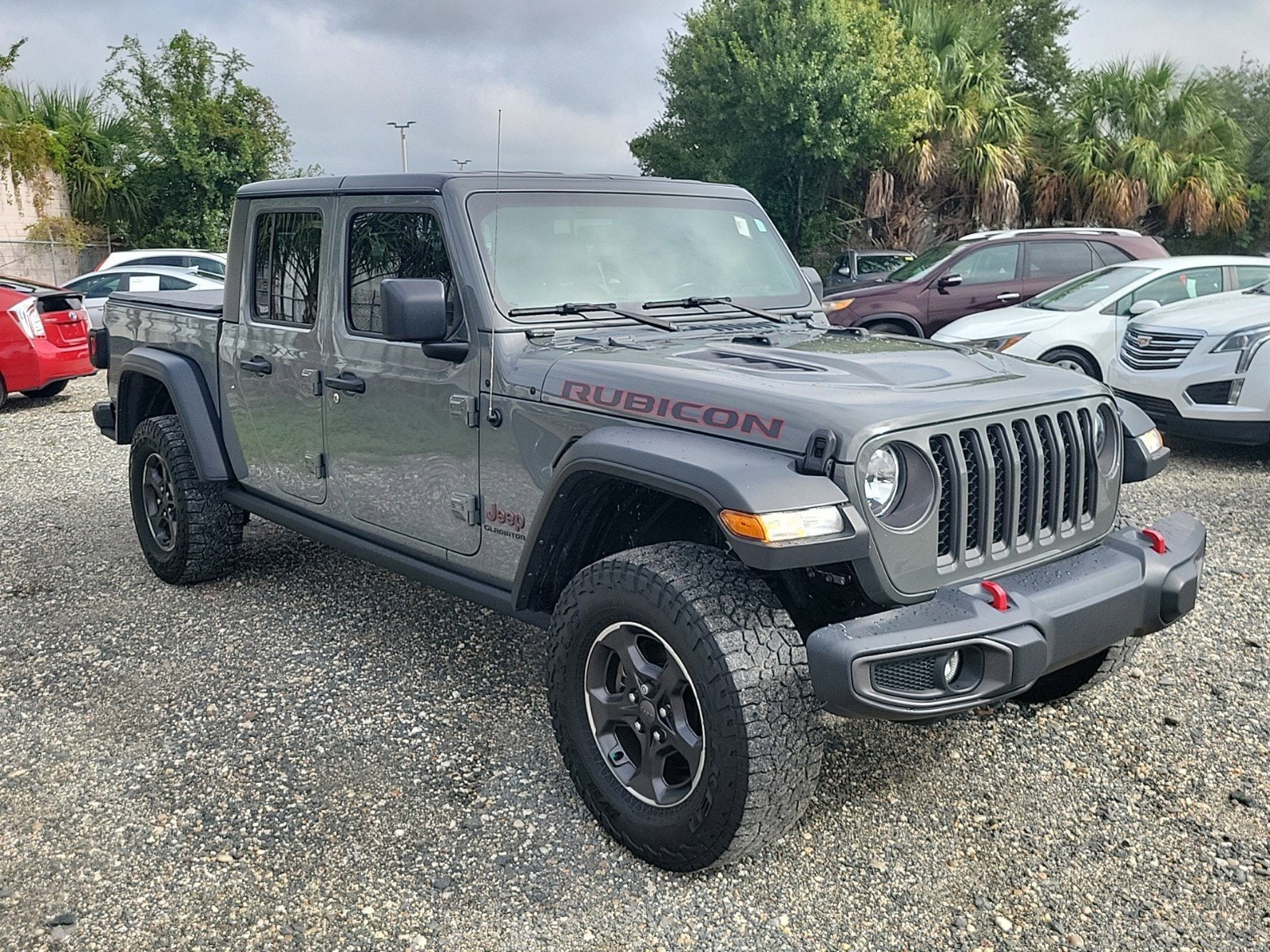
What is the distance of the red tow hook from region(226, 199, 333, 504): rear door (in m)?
2.69

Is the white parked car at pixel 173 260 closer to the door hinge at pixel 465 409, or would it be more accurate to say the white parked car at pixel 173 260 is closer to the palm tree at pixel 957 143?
the palm tree at pixel 957 143

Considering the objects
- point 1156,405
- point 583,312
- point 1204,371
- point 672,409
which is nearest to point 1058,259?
point 1156,405

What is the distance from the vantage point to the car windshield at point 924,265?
11.6 metres

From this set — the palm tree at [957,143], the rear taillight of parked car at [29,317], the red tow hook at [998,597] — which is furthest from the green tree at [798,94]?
the red tow hook at [998,597]

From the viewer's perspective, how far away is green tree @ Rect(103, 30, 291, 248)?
2502 centimetres

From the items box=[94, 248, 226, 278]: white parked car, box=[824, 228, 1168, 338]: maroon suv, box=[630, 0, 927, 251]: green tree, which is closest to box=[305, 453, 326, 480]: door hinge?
box=[824, 228, 1168, 338]: maroon suv

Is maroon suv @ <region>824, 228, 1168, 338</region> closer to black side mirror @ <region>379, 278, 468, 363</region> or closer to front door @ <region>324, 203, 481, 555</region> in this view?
front door @ <region>324, 203, 481, 555</region>

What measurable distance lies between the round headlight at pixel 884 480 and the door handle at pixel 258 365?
2798 mm

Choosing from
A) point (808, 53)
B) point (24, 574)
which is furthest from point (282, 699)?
point (808, 53)

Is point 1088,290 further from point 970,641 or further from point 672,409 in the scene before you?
point 970,641

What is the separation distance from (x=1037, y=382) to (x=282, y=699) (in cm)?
286

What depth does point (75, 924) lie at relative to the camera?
9.39 ft

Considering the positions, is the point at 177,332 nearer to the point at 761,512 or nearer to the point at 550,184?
the point at 550,184

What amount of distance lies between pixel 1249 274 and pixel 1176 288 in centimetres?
78
